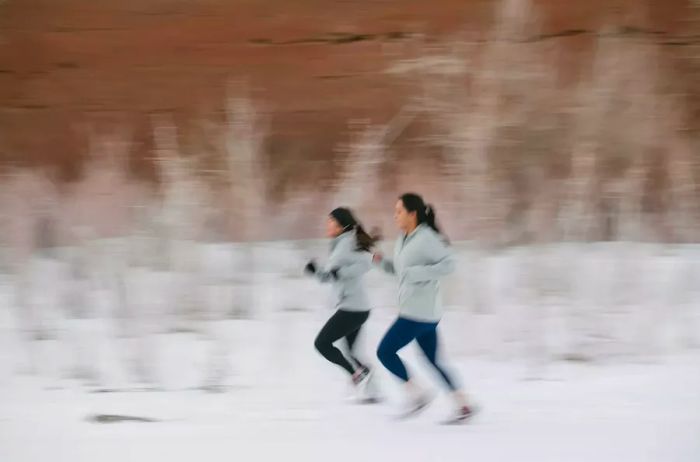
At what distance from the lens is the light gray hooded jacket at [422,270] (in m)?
3.87

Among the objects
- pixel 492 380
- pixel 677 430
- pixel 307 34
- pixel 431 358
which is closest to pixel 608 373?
pixel 492 380

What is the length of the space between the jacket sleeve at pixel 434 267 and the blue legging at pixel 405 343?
0.23 m

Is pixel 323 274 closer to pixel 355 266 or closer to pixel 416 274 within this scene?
pixel 355 266

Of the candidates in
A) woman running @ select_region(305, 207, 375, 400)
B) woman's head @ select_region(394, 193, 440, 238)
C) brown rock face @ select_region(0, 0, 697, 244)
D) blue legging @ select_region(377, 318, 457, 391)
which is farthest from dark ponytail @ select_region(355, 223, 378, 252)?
brown rock face @ select_region(0, 0, 697, 244)

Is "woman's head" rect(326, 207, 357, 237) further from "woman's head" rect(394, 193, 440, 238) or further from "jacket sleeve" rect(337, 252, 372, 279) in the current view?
"woman's head" rect(394, 193, 440, 238)

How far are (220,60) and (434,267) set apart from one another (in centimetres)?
576

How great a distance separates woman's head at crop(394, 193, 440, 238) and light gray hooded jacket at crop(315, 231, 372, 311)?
338 mm

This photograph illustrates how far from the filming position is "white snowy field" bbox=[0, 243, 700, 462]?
155 inches

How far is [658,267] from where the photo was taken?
23.2 ft

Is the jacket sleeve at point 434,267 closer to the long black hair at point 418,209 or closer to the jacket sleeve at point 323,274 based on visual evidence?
the long black hair at point 418,209

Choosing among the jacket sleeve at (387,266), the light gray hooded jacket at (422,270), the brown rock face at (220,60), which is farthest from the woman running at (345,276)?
the brown rock face at (220,60)

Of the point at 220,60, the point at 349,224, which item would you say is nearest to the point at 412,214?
the point at 349,224

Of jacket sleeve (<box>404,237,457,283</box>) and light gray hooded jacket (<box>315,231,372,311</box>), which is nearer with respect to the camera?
jacket sleeve (<box>404,237,457,283</box>)

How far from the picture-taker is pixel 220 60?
351 inches
